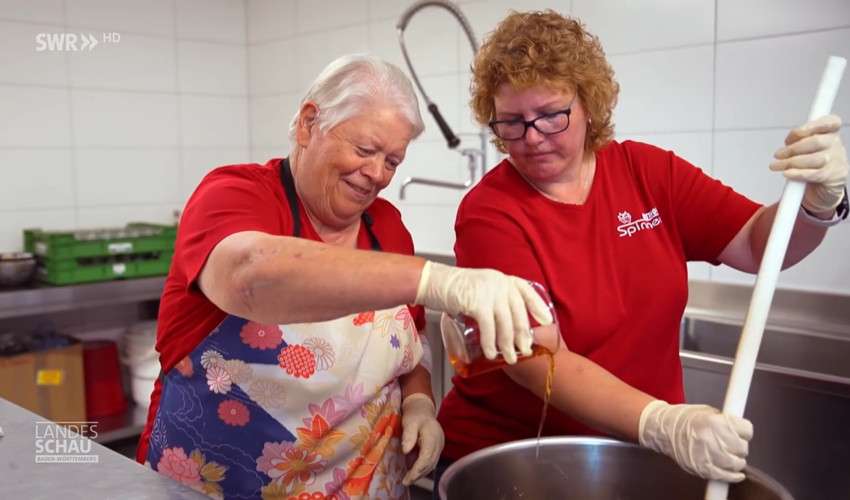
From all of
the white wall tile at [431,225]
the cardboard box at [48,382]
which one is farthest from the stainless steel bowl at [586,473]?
the cardboard box at [48,382]

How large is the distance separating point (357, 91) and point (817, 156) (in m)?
0.69

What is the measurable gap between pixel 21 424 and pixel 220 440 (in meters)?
0.30

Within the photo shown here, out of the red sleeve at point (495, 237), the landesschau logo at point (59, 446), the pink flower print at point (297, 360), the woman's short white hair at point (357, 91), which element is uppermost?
the woman's short white hair at point (357, 91)

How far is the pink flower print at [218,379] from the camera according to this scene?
125 centimetres

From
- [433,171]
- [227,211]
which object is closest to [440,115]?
[433,171]

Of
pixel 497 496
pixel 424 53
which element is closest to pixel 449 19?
pixel 424 53

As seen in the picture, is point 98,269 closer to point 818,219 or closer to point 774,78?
point 774,78

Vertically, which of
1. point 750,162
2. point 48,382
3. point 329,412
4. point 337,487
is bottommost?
point 48,382

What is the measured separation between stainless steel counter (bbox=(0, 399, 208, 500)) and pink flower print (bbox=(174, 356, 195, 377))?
24 cm

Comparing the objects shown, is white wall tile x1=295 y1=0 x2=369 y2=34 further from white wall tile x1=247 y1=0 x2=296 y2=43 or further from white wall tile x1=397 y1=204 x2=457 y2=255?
white wall tile x1=397 y1=204 x2=457 y2=255

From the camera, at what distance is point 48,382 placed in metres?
2.67

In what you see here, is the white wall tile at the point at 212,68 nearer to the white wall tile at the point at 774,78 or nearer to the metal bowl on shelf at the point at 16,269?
the metal bowl on shelf at the point at 16,269

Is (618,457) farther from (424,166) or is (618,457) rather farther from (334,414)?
(424,166)

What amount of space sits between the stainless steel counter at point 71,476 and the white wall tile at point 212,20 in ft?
8.77
